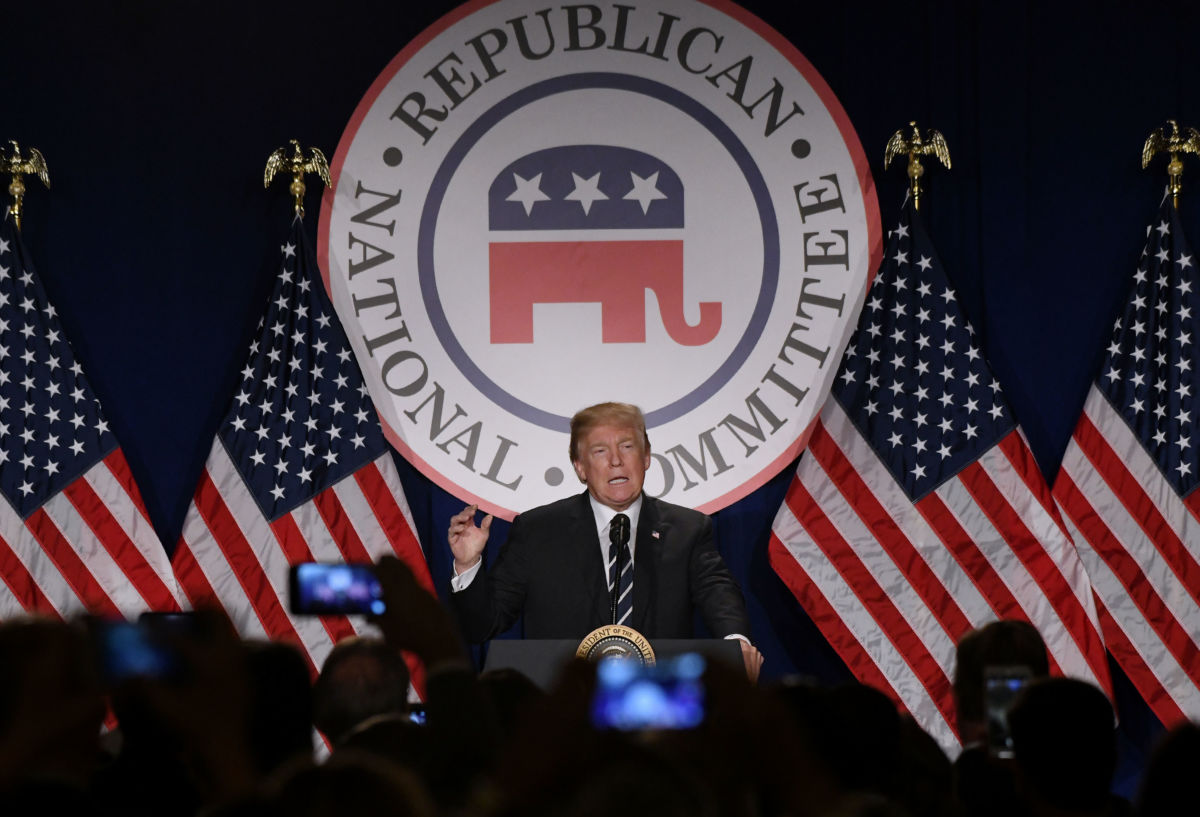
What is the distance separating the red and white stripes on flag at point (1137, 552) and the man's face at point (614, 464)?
5.40 ft

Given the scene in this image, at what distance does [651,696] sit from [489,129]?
4192 millimetres

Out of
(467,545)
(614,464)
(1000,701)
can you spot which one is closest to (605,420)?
(614,464)

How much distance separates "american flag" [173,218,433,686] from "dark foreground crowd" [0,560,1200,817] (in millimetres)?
3058

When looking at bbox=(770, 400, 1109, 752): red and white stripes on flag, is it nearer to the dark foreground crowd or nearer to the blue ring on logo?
the blue ring on logo

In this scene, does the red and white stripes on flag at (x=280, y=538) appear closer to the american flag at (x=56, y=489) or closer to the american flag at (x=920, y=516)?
the american flag at (x=56, y=489)

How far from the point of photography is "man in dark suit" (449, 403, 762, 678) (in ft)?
15.0

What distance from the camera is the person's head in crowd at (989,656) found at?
10.0 ft

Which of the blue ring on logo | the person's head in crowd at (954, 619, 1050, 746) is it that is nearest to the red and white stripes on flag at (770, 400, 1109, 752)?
the blue ring on logo

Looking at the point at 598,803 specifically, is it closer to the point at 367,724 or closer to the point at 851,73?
the point at 367,724

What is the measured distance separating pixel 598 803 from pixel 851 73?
15.3ft

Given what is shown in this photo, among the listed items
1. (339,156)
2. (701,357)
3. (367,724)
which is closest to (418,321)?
(339,156)

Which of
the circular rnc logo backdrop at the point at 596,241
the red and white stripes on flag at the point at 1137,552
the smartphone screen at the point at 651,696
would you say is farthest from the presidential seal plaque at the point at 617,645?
the red and white stripes on flag at the point at 1137,552

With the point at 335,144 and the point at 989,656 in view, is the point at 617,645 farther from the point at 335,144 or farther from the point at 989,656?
the point at 335,144

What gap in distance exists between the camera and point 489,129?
559cm
